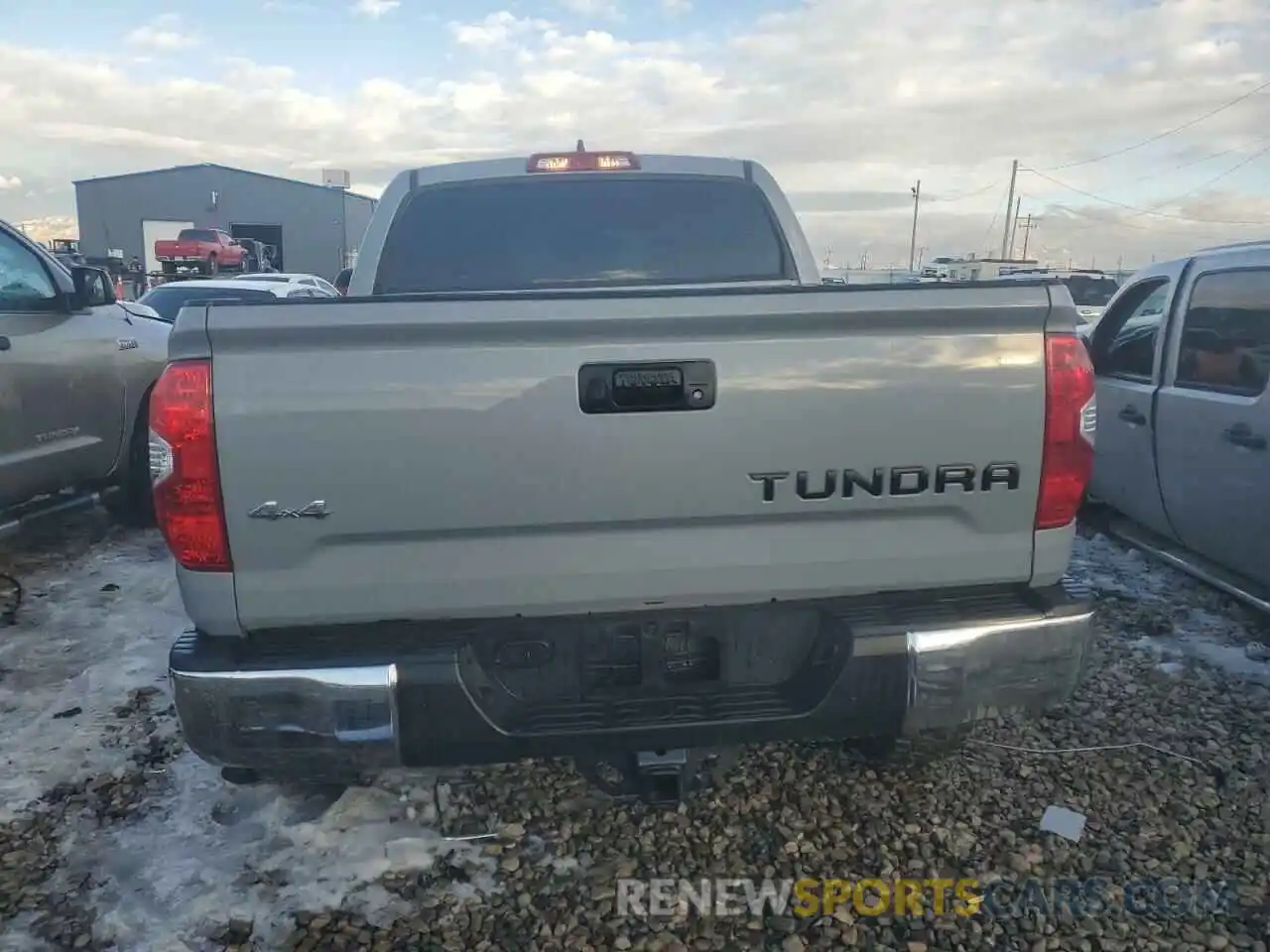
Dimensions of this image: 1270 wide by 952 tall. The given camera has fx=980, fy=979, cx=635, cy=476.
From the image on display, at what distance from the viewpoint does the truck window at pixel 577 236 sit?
4.11 metres

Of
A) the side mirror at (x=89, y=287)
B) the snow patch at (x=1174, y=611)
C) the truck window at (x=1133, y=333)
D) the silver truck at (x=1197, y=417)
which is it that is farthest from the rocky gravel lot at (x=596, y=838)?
the side mirror at (x=89, y=287)

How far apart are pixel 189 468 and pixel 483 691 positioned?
34.3 inches

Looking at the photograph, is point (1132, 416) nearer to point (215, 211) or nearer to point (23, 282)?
point (23, 282)

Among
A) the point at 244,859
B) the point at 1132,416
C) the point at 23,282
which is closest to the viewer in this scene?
the point at 244,859

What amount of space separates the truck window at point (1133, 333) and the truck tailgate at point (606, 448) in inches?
125

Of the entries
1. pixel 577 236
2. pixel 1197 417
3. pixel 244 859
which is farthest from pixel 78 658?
pixel 1197 417

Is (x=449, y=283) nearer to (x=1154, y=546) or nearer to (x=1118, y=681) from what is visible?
(x=1118, y=681)

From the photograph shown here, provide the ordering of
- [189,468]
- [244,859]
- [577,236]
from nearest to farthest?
[189,468], [244,859], [577,236]

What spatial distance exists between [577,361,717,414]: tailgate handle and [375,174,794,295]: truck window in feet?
5.94

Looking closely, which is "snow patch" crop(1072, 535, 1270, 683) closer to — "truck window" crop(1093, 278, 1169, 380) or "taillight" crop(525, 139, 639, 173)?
"truck window" crop(1093, 278, 1169, 380)

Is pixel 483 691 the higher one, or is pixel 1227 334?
pixel 1227 334

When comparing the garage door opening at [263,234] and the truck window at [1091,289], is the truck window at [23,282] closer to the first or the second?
the truck window at [1091,289]

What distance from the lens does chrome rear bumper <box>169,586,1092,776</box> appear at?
2312 mm

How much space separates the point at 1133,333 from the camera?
5.41 m
